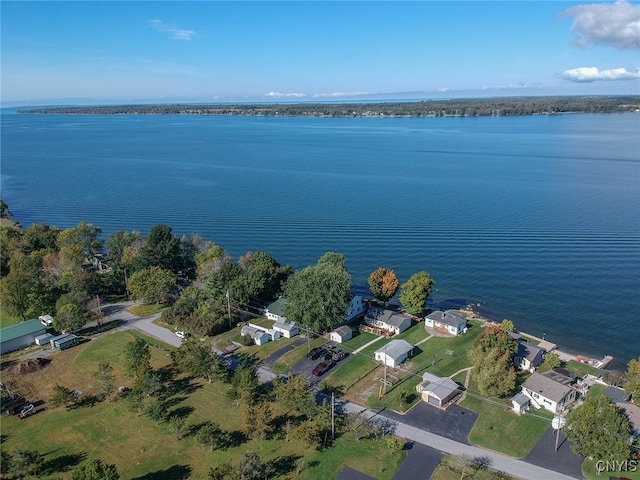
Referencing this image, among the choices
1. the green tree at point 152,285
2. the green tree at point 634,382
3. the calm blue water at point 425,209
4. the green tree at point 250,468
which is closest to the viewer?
the green tree at point 250,468

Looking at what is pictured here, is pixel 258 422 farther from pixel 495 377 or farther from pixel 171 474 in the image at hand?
pixel 495 377

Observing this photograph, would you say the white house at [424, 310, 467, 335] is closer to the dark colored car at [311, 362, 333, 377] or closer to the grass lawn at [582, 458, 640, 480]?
the dark colored car at [311, 362, 333, 377]

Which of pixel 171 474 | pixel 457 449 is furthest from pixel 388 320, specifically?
pixel 171 474

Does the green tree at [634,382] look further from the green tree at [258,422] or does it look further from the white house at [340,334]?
the green tree at [258,422]

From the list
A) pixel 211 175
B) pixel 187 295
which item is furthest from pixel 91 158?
pixel 187 295

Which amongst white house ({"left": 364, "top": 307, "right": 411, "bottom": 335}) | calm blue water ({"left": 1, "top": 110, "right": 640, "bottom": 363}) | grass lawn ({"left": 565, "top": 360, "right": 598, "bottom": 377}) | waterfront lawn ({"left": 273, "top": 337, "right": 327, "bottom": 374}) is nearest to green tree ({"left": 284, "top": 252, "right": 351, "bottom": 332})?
waterfront lawn ({"left": 273, "top": 337, "right": 327, "bottom": 374})

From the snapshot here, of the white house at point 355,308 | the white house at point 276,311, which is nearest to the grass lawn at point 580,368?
the white house at point 355,308

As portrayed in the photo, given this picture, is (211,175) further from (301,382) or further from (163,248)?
(301,382)
